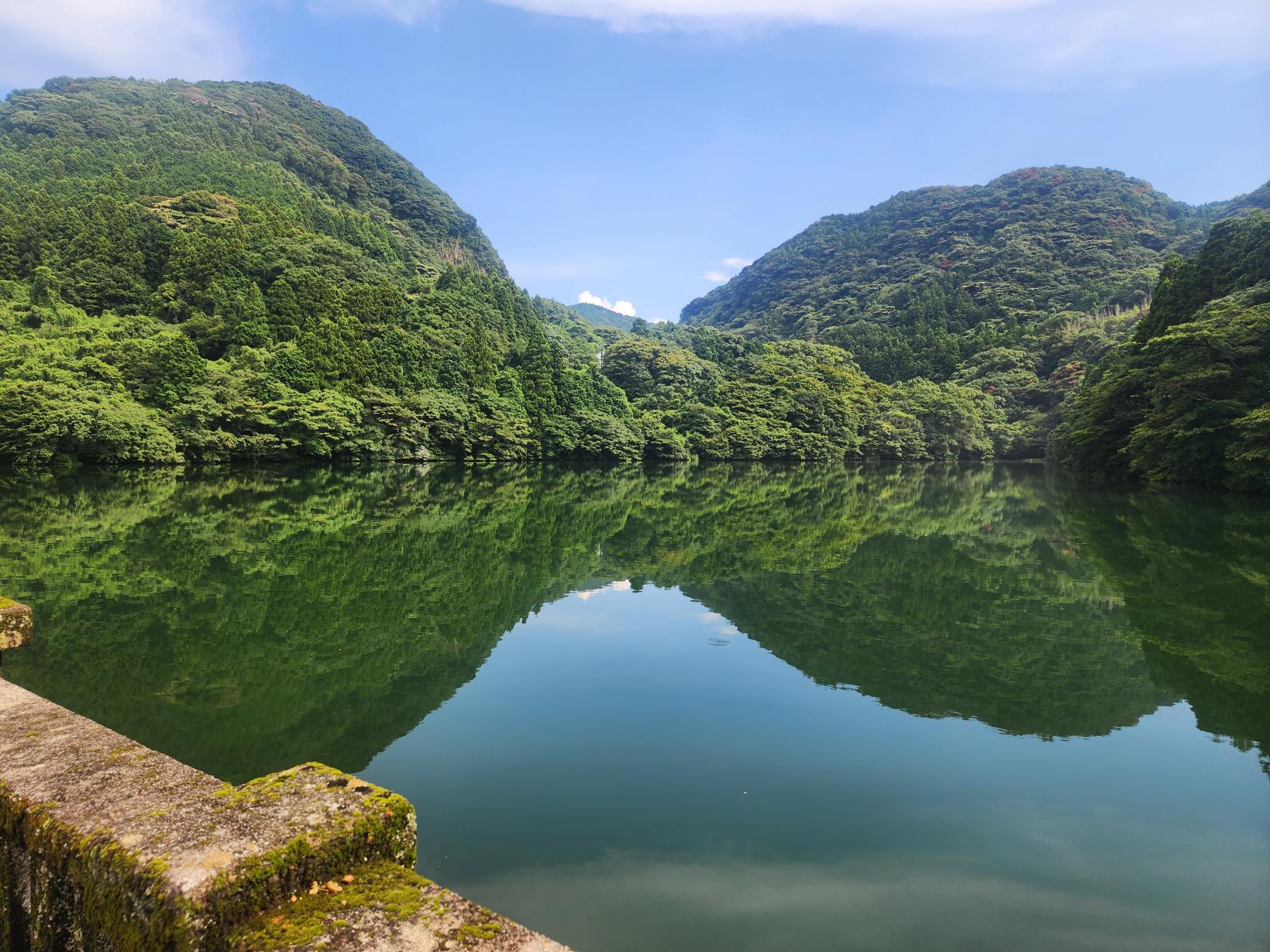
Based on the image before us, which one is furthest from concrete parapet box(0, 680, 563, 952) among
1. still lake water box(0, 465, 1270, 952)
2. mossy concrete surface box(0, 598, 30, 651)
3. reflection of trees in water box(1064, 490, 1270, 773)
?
reflection of trees in water box(1064, 490, 1270, 773)

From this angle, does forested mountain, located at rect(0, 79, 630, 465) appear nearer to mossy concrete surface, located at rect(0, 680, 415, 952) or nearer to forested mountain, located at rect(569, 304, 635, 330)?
mossy concrete surface, located at rect(0, 680, 415, 952)

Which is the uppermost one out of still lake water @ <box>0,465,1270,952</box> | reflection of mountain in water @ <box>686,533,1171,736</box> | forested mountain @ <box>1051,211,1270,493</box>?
forested mountain @ <box>1051,211,1270,493</box>

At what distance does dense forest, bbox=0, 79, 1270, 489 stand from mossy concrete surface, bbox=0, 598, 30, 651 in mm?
23491

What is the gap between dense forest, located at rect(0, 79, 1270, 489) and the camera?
2588 cm

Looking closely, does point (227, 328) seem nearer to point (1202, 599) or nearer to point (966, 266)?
point (1202, 599)

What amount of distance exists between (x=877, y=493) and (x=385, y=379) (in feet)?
75.5

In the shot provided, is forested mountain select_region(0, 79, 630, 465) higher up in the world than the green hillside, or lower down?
lower down

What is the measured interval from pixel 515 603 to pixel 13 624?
199 inches

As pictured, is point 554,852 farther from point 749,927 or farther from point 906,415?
point 906,415

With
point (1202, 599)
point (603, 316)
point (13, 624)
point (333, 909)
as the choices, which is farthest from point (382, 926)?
point (603, 316)

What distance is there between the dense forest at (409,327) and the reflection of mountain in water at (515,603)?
1163cm

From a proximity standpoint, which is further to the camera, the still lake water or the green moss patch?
the still lake water

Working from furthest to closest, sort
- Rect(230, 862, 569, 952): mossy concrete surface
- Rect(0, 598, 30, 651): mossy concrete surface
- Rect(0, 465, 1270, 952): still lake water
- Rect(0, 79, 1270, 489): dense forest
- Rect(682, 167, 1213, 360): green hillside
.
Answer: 1. Rect(682, 167, 1213, 360): green hillside
2. Rect(0, 79, 1270, 489): dense forest
3. Rect(0, 465, 1270, 952): still lake water
4. Rect(0, 598, 30, 651): mossy concrete surface
5. Rect(230, 862, 569, 952): mossy concrete surface

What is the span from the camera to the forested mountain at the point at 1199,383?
19.7 m
